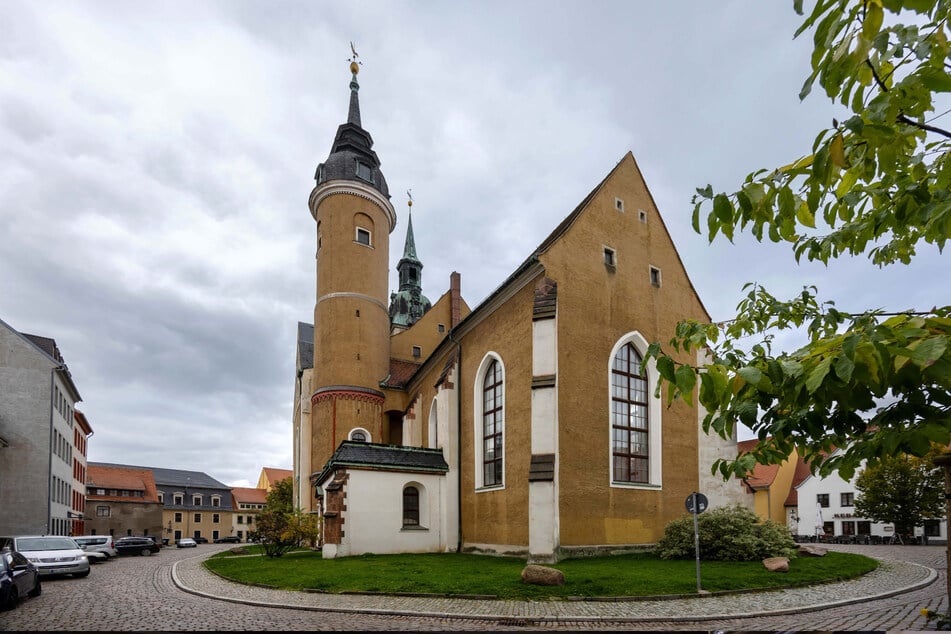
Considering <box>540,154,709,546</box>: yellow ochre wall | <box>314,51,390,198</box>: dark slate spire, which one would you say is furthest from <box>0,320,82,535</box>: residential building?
<box>540,154,709,546</box>: yellow ochre wall

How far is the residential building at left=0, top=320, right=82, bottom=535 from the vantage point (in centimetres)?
3350

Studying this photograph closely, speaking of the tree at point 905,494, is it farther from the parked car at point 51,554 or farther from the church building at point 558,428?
the parked car at point 51,554

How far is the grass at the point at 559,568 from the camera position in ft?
39.8

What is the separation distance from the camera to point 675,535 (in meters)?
18.3

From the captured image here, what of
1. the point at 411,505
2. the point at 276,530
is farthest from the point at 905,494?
the point at 276,530

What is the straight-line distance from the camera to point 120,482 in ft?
215

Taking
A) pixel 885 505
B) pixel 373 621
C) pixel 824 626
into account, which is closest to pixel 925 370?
pixel 824 626

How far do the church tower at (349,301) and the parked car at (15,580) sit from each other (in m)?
17.7

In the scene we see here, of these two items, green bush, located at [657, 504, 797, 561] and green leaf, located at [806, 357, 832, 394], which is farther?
green bush, located at [657, 504, 797, 561]

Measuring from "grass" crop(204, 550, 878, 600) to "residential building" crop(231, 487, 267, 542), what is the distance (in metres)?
67.8

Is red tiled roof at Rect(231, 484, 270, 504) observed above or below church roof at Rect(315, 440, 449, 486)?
below

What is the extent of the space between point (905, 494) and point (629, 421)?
27152 millimetres

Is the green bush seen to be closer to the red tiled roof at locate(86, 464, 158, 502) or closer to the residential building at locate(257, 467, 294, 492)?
the red tiled roof at locate(86, 464, 158, 502)

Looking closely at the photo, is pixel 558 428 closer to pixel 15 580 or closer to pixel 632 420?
pixel 632 420
